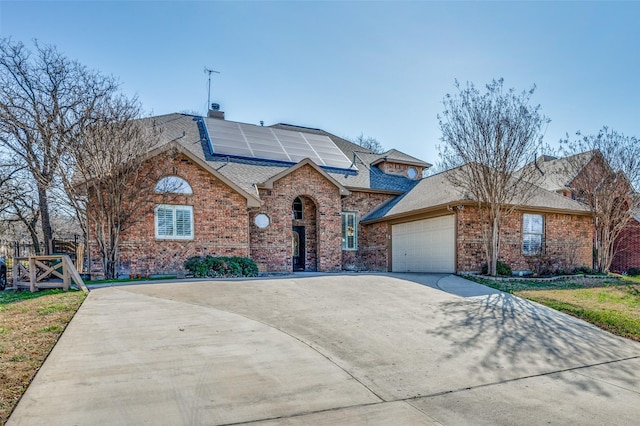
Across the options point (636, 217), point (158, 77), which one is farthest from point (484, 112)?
point (636, 217)

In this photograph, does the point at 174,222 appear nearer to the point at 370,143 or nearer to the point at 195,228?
the point at 195,228

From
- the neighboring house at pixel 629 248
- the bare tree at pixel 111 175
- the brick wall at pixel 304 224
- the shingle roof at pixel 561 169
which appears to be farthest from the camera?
the neighboring house at pixel 629 248

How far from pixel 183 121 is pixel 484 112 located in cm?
1518

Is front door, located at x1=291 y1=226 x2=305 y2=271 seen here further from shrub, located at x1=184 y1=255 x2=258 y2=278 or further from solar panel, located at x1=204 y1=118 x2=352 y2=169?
shrub, located at x1=184 y1=255 x2=258 y2=278

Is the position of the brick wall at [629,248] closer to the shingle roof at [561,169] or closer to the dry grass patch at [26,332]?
the shingle roof at [561,169]

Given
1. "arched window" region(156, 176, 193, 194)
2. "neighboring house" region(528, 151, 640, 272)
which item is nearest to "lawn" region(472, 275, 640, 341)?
"neighboring house" region(528, 151, 640, 272)

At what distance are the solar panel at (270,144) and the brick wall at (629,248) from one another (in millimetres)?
14834

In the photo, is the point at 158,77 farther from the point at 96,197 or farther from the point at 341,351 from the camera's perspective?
the point at 341,351

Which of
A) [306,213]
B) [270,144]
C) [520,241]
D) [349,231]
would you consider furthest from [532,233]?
[270,144]

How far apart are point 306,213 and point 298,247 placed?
1.59 meters

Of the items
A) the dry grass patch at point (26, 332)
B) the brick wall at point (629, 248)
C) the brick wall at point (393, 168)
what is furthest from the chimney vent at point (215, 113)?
the brick wall at point (629, 248)

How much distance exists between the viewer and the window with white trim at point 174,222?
566 inches

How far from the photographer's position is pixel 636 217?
20734 mm

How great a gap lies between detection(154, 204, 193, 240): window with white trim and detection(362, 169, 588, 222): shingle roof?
27.0ft
